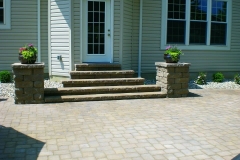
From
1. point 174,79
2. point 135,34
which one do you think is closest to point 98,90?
point 174,79

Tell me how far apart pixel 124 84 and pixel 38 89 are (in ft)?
8.44

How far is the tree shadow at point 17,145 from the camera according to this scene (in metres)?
3.88

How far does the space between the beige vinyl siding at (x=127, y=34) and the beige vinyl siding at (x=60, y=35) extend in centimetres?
181

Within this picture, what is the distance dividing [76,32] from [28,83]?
9.09 feet

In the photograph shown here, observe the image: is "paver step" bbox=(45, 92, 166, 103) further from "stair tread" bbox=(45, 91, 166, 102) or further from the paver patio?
the paver patio

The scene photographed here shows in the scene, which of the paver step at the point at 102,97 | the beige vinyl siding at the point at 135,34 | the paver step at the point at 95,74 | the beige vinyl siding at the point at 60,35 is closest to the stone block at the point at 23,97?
the paver step at the point at 102,97

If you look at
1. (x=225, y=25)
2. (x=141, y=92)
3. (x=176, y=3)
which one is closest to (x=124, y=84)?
(x=141, y=92)

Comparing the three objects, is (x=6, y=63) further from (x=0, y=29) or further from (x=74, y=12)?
(x=74, y=12)

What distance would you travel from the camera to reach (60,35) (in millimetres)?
9445

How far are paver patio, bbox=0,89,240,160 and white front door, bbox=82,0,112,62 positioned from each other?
2463 millimetres

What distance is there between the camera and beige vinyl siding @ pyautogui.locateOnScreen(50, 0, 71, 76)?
925 centimetres

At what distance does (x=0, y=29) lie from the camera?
9.89 metres

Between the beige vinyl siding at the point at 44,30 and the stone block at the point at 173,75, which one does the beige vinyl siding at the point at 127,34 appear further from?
the beige vinyl siding at the point at 44,30

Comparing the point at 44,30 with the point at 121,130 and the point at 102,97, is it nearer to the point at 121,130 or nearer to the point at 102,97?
the point at 102,97
